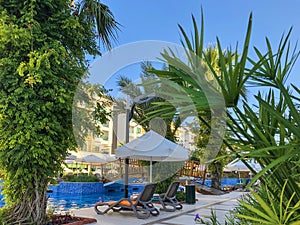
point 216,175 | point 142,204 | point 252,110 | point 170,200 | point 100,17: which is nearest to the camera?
point 252,110

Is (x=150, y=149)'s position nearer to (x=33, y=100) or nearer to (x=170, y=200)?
(x=170, y=200)

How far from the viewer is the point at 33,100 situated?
5.96m

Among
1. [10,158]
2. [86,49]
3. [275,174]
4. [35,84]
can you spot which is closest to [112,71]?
[86,49]

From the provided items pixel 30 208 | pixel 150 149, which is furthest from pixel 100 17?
→ pixel 150 149

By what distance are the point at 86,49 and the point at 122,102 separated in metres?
6.74

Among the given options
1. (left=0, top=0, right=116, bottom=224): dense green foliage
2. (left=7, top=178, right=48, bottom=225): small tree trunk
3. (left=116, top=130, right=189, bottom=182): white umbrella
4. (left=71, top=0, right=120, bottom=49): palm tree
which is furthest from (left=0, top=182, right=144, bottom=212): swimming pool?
(left=71, top=0, right=120, bottom=49): palm tree

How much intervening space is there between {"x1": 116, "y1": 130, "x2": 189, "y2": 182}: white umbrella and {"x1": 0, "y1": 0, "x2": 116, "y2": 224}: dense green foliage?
381cm

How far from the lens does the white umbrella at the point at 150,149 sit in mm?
10250

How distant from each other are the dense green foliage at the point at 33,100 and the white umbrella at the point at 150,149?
3812 millimetres

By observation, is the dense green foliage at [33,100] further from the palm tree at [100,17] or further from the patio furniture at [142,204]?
the patio furniture at [142,204]

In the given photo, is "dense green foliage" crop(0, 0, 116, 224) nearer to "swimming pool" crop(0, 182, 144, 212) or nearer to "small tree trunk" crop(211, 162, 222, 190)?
"swimming pool" crop(0, 182, 144, 212)

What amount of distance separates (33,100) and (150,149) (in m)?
5.50

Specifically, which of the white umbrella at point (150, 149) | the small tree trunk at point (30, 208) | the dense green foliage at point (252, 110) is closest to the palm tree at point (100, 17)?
the small tree trunk at point (30, 208)

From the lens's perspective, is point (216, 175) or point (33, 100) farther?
point (216, 175)
